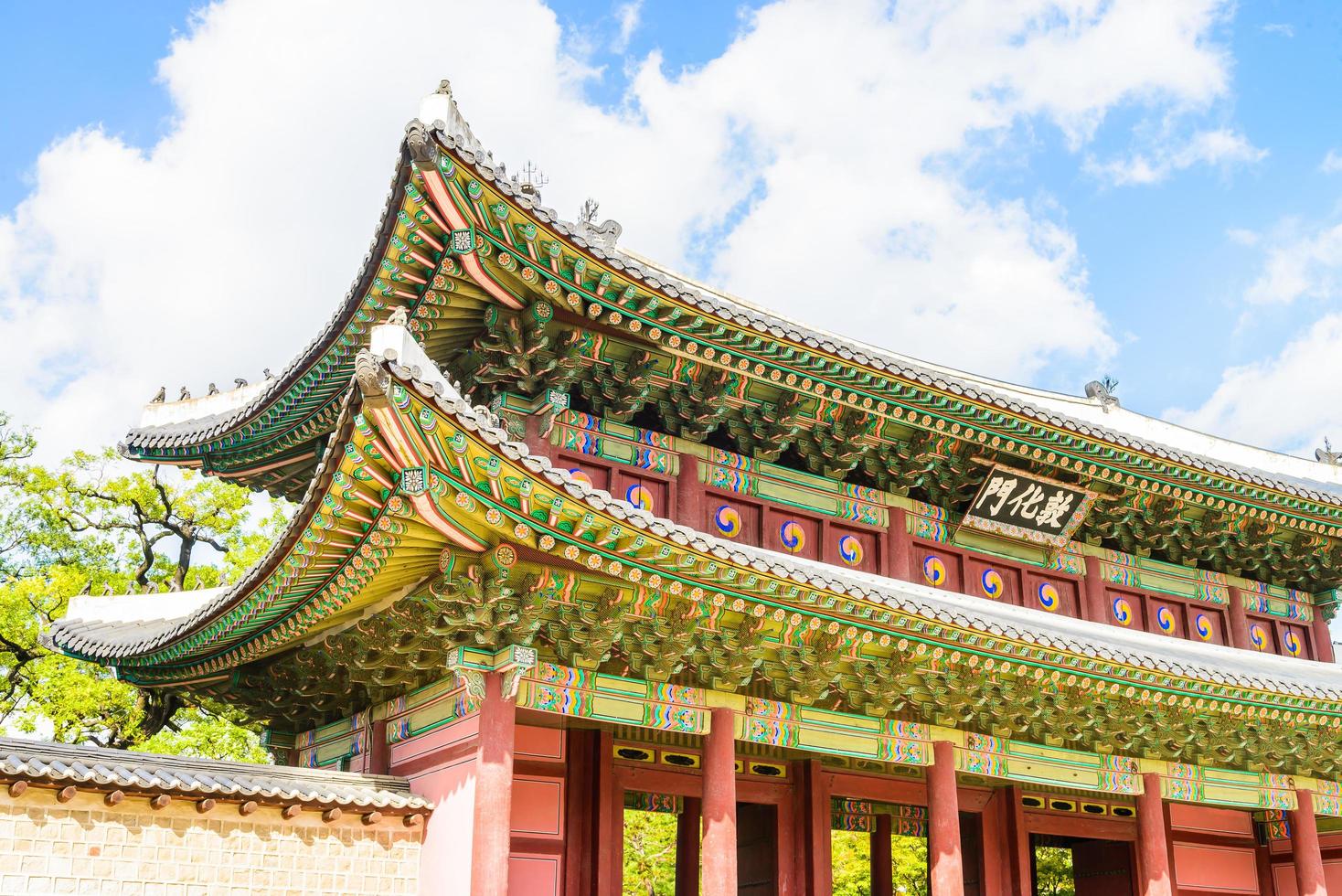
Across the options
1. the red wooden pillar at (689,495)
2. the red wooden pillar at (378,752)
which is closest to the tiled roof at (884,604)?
the red wooden pillar at (689,495)

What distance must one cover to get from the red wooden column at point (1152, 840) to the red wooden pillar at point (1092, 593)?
2.07 m

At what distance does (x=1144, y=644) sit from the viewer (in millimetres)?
14500

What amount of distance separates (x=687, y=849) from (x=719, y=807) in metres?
2.59

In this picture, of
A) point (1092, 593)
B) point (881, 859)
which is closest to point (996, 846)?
point (881, 859)

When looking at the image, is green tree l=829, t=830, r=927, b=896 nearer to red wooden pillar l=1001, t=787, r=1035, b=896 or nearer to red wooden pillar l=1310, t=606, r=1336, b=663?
red wooden pillar l=1310, t=606, r=1336, b=663

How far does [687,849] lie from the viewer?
41.5 ft

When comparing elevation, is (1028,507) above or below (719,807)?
above

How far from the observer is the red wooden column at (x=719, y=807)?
10180 millimetres

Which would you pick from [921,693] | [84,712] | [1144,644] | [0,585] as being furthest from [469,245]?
[0,585]

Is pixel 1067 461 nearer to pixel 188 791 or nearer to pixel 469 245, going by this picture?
pixel 469 245

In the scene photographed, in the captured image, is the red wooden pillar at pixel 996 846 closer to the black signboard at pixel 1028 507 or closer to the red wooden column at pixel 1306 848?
the black signboard at pixel 1028 507

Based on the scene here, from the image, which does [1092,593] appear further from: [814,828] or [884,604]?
[884,604]

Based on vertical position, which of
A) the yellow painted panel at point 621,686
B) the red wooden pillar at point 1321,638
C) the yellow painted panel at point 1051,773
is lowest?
the yellow painted panel at point 1051,773

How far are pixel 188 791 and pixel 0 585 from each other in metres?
15.3
